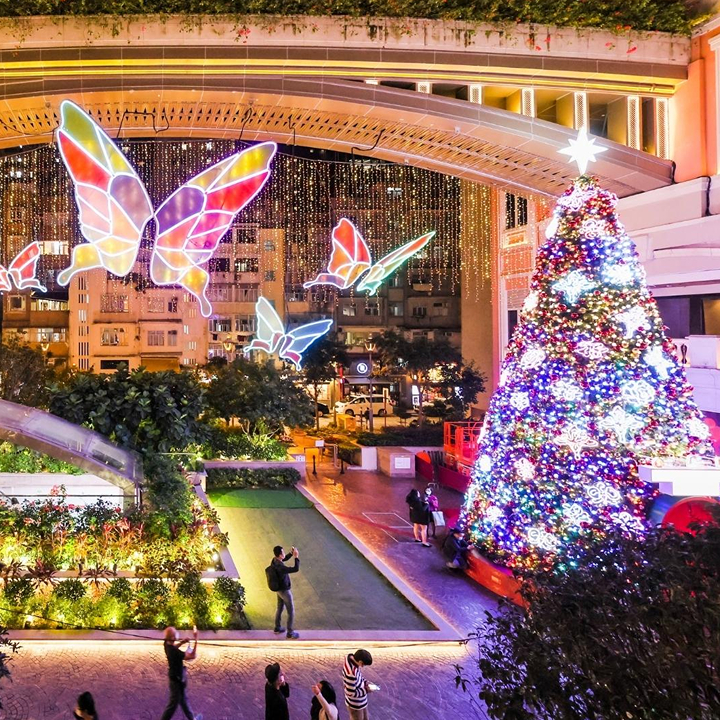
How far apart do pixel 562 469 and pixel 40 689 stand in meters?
7.44

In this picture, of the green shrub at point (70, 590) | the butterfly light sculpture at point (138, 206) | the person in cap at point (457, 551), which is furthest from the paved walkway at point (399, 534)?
the butterfly light sculpture at point (138, 206)

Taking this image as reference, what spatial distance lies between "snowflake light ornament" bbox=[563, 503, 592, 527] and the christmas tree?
1 centimetres

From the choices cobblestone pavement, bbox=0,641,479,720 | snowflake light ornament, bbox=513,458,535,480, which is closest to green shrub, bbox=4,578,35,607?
cobblestone pavement, bbox=0,641,479,720

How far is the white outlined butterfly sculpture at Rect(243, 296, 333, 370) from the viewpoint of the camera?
2047 cm

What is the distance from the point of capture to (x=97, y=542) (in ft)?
35.0

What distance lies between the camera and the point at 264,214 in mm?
49562

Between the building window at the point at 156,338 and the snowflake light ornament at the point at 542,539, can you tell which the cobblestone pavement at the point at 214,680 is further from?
the building window at the point at 156,338

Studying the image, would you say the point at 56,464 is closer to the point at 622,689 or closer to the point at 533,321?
the point at 533,321

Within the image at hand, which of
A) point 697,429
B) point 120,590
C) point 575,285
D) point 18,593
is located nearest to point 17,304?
point 18,593

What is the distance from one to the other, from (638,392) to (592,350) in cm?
90

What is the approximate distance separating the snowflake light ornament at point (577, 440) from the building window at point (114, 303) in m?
42.8

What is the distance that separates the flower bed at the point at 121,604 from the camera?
939 cm

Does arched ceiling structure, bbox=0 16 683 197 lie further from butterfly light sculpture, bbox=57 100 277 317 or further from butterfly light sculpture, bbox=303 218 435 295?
butterfly light sculpture, bbox=57 100 277 317

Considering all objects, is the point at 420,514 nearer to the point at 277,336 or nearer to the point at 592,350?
the point at 592,350
